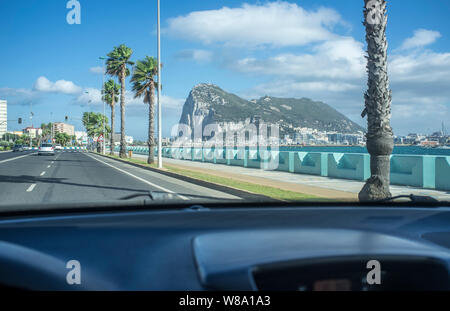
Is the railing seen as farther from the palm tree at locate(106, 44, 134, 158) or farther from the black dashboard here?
the palm tree at locate(106, 44, 134, 158)

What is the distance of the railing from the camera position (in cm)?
1535

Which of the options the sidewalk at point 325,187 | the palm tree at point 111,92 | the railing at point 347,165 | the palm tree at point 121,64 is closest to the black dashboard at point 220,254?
the sidewalk at point 325,187

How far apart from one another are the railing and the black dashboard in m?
14.6

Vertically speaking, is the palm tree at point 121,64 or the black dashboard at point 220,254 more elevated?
the palm tree at point 121,64

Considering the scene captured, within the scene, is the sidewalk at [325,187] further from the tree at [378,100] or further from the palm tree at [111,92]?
the palm tree at [111,92]

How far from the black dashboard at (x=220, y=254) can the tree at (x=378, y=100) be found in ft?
28.5

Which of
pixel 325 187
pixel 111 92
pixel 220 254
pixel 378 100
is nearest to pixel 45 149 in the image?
pixel 111 92

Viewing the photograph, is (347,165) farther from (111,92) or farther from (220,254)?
(111,92)

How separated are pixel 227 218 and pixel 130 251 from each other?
0.81m

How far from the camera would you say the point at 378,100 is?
1049 cm

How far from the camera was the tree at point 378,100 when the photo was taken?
1045 cm
